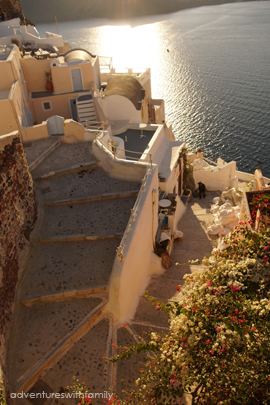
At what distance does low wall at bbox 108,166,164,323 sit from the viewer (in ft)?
32.0

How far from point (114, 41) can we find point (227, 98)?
177 feet

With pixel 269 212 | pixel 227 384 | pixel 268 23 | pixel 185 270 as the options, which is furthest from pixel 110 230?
pixel 268 23

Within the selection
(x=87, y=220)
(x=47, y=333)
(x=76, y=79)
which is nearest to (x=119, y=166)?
(x=87, y=220)

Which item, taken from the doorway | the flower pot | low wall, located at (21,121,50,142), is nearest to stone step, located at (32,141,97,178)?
low wall, located at (21,121,50,142)

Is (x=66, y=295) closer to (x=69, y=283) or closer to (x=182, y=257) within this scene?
(x=69, y=283)

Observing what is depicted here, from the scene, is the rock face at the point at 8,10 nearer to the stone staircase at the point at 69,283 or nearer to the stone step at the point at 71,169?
the stone staircase at the point at 69,283

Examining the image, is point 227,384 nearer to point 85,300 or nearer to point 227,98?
point 85,300

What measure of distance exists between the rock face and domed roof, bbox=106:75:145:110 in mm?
25284

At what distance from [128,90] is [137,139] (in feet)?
17.0

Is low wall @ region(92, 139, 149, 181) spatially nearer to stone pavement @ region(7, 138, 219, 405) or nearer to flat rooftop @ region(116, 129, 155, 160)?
stone pavement @ region(7, 138, 219, 405)

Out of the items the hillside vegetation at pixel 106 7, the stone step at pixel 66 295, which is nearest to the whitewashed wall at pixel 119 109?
the stone step at pixel 66 295

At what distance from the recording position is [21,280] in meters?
10.4

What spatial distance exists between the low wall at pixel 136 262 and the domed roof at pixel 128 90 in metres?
11.5

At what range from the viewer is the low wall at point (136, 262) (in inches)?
384
